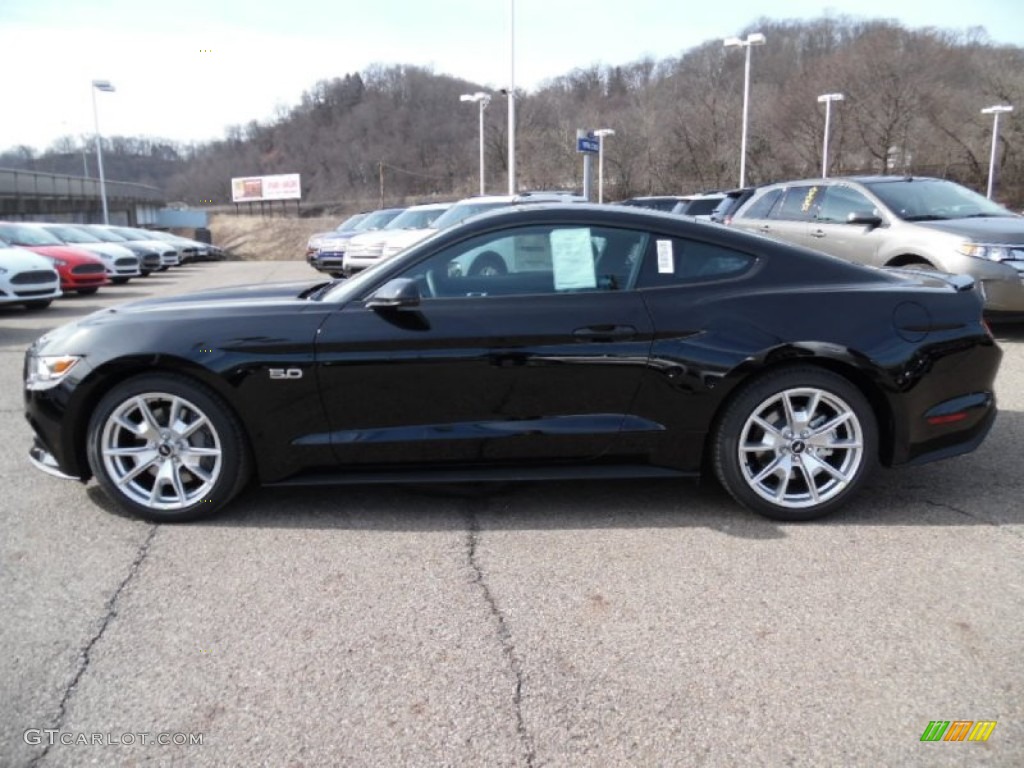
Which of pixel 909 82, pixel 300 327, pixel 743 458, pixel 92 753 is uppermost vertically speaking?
pixel 909 82

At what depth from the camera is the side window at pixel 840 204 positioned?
Answer: 9008mm

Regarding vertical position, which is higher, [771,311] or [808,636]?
[771,311]

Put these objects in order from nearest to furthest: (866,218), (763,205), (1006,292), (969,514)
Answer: (969,514) → (1006,292) → (866,218) → (763,205)

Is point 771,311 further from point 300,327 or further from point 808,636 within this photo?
point 300,327

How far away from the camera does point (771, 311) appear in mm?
3865

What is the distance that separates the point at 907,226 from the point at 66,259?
49.5ft

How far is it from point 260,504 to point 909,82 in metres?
58.1

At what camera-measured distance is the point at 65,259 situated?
52.8 ft

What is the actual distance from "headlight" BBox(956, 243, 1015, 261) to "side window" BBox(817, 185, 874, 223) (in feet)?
4.03

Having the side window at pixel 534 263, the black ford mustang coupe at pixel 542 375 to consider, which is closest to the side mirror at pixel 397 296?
the black ford mustang coupe at pixel 542 375

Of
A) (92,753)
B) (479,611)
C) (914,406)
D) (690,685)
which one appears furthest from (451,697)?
(914,406)

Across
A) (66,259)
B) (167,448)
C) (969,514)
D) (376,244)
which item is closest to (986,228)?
(969,514)

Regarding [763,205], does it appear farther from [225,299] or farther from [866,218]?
[225,299]

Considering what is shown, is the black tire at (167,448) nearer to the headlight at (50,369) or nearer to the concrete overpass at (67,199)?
the headlight at (50,369)
